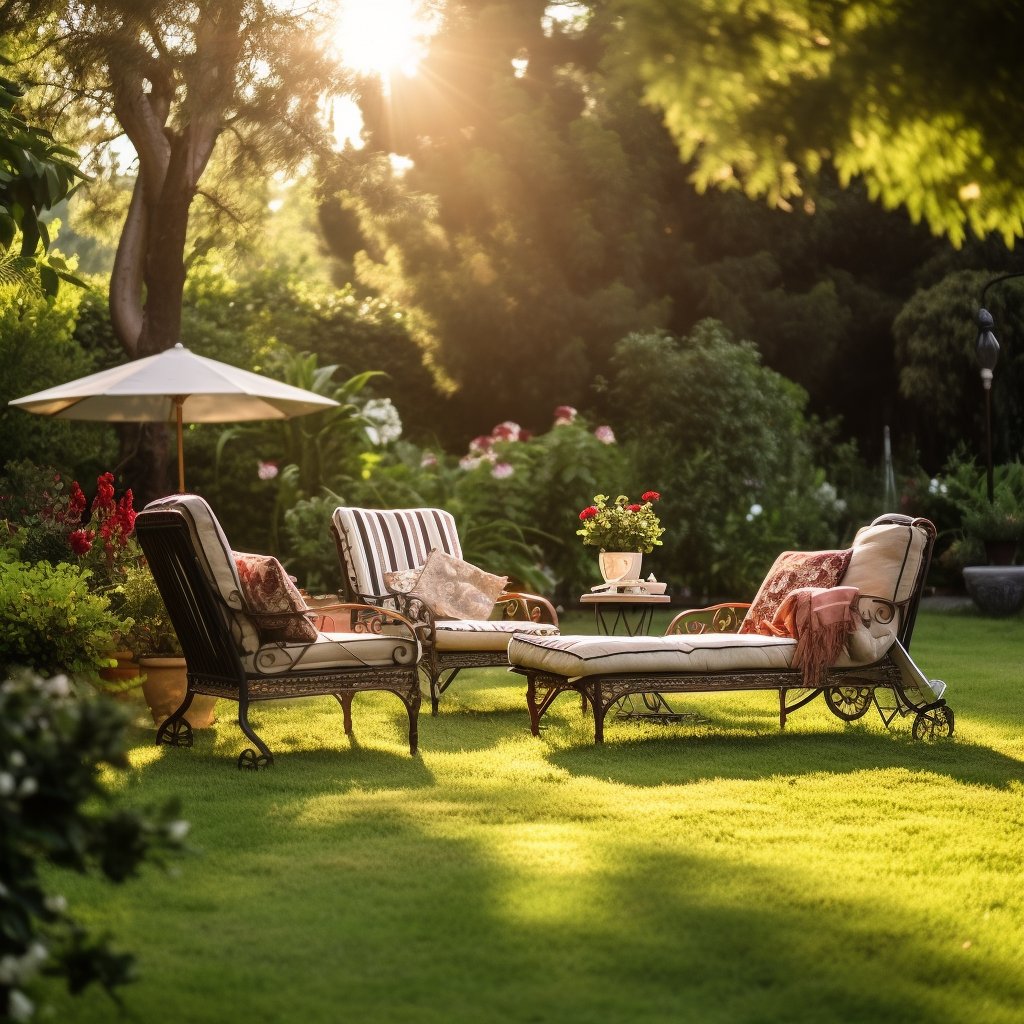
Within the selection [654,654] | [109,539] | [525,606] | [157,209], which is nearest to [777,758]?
[654,654]

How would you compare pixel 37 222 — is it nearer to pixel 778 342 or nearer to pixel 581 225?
pixel 581 225

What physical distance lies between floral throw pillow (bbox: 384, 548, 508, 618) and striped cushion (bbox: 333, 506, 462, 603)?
0.10 m

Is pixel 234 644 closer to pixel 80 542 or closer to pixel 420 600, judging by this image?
pixel 80 542

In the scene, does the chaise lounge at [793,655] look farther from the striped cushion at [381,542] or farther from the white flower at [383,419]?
the white flower at [383,419]

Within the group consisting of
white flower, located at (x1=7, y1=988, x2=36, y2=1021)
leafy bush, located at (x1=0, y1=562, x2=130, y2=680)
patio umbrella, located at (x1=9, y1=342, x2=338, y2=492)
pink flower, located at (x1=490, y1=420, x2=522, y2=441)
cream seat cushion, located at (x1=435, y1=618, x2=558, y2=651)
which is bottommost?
cream seat cushion, located at (x1=435, y1=618, x2=558, y2=651)

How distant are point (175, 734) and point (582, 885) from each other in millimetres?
3179

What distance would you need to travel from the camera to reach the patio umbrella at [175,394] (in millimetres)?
8688

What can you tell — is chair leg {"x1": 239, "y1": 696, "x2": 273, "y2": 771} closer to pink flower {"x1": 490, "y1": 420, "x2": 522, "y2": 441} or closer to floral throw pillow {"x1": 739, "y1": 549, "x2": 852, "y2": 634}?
floral throw pillow {"x1": 739, "y1": 549, "x2": 852, "y2": 634}

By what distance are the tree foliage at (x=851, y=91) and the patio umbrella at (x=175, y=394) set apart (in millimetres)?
5522

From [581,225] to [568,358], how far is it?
61.0 inches

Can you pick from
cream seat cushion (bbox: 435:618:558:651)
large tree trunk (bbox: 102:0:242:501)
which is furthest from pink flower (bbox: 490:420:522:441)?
cream seat cushion (bbox: 435:618:558:651)

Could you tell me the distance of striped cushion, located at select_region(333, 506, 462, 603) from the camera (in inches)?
336

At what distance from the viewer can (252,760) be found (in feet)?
19.7

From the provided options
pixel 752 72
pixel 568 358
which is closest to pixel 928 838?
pixel 752 72
